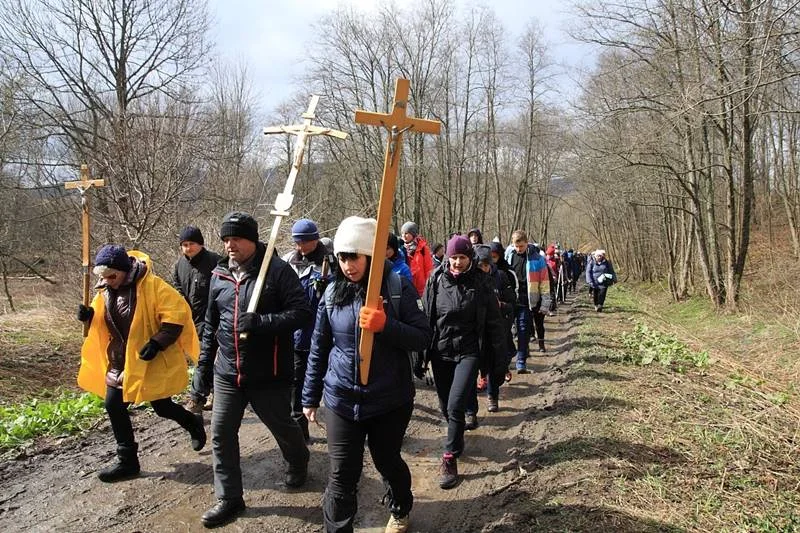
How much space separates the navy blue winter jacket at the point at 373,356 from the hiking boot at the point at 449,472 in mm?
1368

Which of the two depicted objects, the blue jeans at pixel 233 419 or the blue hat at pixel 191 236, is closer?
the blue jeans at pixel 233 419

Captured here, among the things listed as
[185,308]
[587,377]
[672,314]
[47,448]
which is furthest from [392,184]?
[672,314]

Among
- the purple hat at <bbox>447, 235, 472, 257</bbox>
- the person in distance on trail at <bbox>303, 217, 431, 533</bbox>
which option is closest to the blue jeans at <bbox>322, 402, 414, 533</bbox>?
the person in distance on trail at <bbox>303, 217, 431, 533</bbox>

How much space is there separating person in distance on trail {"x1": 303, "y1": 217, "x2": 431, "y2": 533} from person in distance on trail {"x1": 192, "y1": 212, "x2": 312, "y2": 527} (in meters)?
0.46

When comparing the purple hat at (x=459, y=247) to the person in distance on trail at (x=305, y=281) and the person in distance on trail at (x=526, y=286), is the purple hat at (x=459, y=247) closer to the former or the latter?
the person in distance on trail at (x=305, y=281)

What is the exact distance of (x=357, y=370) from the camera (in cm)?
313

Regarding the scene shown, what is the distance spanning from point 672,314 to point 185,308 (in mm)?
16374

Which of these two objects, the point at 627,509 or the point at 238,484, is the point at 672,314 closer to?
the point at 627,509

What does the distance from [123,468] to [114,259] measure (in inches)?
68.8

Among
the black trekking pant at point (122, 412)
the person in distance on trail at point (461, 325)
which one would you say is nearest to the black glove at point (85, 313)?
the black trekking pant at point (122, 412)

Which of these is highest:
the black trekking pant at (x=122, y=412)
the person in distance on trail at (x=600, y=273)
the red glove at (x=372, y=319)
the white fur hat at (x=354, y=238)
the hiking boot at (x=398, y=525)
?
the white fur hat at (x=354, y=238)

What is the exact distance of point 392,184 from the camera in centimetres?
320

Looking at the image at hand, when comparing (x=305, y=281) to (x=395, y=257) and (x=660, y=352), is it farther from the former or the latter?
(x=660, y=352)

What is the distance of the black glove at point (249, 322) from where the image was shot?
3.45 meters
